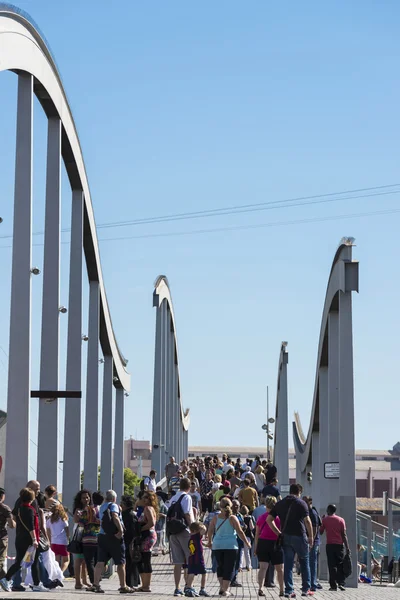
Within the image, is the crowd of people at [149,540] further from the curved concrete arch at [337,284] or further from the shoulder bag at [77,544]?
the curved concrete arch at [337,284]

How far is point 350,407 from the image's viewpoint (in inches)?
880

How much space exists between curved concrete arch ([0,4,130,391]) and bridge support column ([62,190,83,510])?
1481mm

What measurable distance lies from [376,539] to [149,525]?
50.6ft

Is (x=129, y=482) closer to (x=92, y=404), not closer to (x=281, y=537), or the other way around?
(x=92, y=404)

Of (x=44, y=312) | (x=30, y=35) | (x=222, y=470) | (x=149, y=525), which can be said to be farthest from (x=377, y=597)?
(x=222, y=470)

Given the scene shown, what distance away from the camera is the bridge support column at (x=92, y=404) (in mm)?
27719

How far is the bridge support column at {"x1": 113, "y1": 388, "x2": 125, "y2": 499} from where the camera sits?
1500 inches

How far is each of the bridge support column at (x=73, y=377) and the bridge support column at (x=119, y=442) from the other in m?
14.2

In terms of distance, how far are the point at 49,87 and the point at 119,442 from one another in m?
19.2

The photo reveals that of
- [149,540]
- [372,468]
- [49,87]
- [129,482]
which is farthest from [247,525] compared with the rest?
[372,468]

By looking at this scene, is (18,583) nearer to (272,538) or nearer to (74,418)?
(272,538)

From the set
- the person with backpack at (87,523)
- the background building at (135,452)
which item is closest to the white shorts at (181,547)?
the person with backpack at (87,523)

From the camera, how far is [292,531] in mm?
16969

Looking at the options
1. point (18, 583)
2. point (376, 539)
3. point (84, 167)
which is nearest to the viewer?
point (18, 583)
